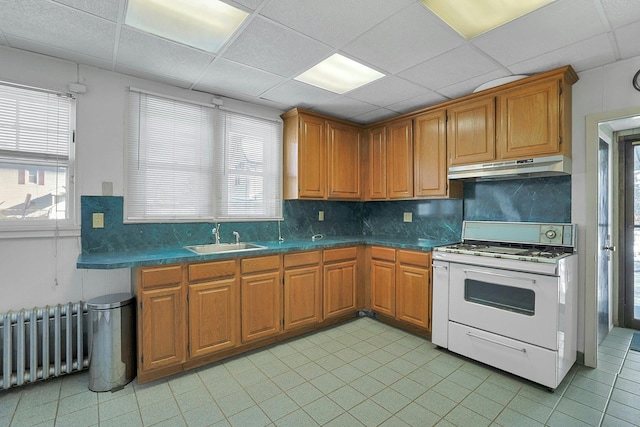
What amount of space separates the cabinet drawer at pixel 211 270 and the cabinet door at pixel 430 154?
7.17 ft

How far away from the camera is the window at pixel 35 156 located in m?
2.27

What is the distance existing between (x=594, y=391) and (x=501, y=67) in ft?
8.32

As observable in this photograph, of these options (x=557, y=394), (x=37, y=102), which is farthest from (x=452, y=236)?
(x=37, y=102)

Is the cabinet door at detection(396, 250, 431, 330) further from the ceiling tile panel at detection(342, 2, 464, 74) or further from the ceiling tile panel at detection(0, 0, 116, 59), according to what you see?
the ceiling tile panel at detection(0, 0, 116, 59)

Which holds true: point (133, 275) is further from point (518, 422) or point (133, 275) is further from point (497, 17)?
point (497, 17)

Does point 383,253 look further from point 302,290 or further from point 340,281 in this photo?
point 302,290

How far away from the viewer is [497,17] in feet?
6.37

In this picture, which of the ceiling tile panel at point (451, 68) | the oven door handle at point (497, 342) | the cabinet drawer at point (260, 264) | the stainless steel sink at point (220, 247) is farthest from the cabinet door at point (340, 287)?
the ceiling tile panel at point (451, 68)

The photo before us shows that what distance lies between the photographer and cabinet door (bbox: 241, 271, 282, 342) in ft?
9.09

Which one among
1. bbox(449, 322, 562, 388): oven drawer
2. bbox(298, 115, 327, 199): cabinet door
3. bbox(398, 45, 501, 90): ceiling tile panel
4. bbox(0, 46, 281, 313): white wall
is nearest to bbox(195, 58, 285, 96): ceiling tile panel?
bbox(0, 46, 281, 313): white wall

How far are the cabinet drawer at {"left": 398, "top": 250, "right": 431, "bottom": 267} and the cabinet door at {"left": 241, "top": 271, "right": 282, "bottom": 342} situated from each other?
51.9 inches

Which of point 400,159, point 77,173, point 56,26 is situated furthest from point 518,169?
point 77,173

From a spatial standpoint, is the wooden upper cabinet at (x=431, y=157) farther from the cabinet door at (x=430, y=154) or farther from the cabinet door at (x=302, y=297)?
the cabinet door at (x=302, y=297)

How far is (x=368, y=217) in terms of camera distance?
456cm
